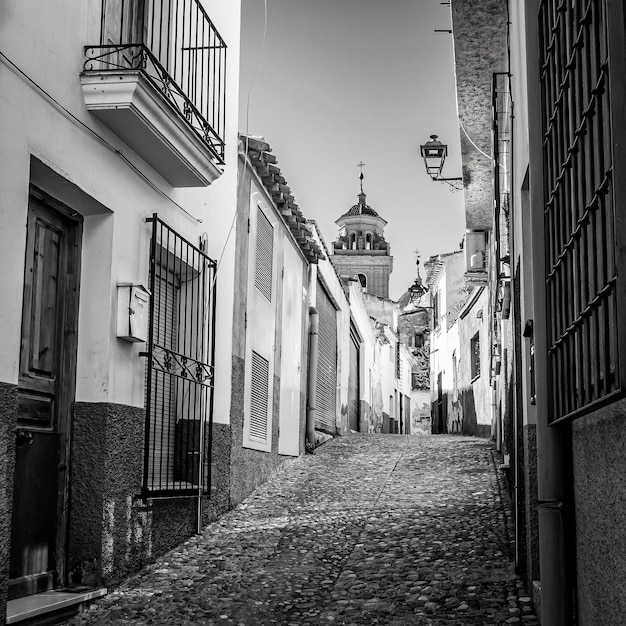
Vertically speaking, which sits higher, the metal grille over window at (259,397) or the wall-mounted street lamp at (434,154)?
the wall-mounted street lamp at (434,154)

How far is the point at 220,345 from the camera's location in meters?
9.41

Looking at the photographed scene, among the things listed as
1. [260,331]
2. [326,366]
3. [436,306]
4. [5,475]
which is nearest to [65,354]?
[5,475]

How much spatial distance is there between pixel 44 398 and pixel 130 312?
3.10 feet

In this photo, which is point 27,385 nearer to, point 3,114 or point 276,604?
point 3,114

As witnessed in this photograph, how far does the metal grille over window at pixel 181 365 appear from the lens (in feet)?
25.6

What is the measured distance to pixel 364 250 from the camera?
76750 mm

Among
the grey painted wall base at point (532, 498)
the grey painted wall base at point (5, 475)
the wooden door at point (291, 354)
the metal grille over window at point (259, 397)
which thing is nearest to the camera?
the grey painted wall base at point (5, 475)

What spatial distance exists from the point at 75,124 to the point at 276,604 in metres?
3.71

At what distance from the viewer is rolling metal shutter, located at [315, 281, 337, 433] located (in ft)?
54.3

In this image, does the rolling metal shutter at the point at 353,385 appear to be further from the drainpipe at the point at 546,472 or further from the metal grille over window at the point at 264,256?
the drainpipe at the point at 546,472

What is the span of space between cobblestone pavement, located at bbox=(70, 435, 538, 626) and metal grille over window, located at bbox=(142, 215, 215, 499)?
685 mm

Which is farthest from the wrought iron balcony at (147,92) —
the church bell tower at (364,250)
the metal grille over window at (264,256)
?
the church bell tower at (364,250)

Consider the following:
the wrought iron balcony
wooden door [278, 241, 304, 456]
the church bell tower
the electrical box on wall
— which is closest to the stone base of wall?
the electrical box on wall

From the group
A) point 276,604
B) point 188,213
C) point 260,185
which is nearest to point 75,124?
point 188,213
